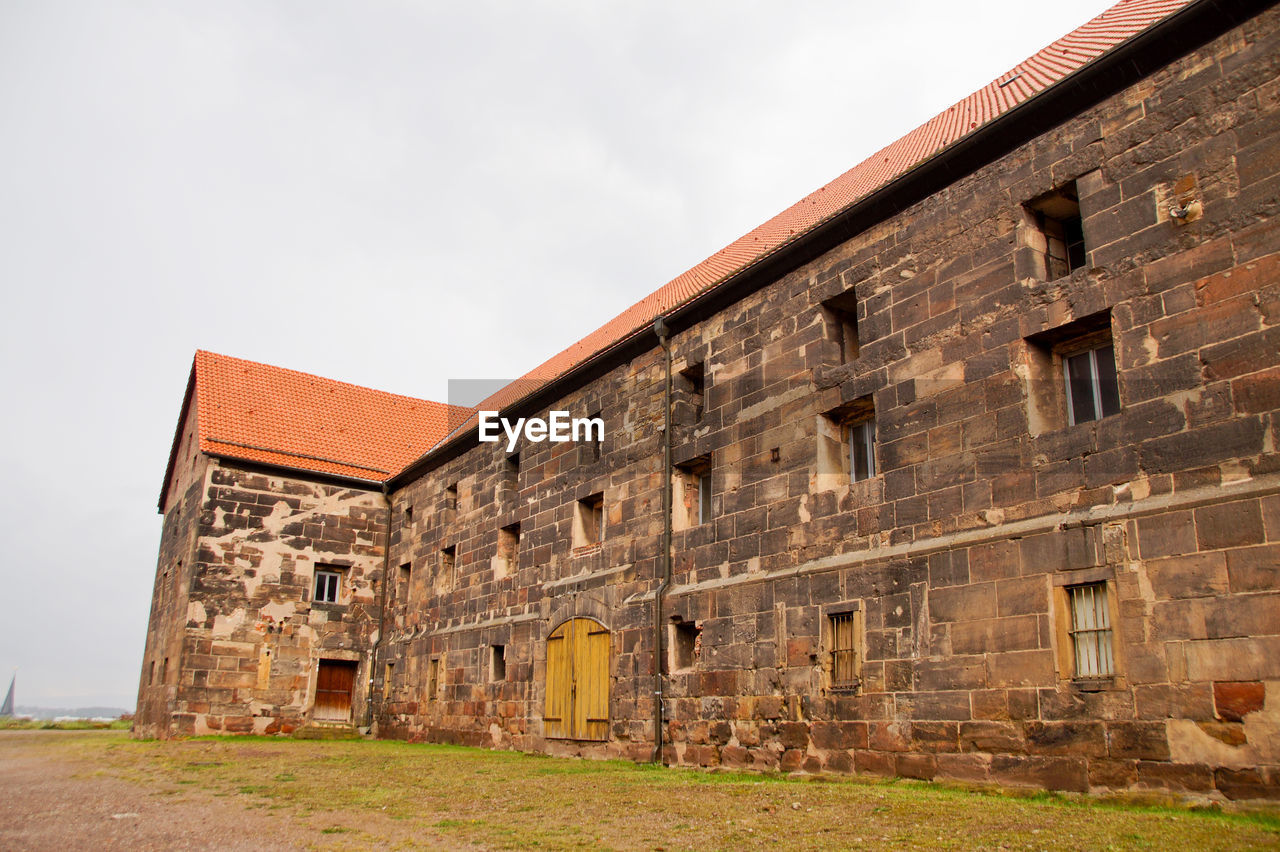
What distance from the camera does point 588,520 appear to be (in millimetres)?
15820

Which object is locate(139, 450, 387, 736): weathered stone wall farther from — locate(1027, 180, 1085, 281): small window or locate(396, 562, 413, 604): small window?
locate(1027, 180, 1085, 281): small window

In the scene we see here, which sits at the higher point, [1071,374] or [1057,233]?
[1057,233]

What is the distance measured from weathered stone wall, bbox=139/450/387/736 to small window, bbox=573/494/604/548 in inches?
356

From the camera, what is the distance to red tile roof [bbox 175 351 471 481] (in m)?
22.5

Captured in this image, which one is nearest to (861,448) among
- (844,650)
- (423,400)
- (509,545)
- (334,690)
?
(844,650)

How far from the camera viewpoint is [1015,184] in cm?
972

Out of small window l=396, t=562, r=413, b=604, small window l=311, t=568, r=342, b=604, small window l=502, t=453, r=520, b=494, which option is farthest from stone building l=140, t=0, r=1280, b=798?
small window l=311, t=568, r=342, b=604

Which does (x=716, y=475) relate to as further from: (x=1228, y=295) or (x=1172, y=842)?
(x=1172, y=842)

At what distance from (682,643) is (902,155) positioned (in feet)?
25.7

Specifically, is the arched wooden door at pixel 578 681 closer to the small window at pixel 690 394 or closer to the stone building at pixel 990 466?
the stone building at pixel 990 466

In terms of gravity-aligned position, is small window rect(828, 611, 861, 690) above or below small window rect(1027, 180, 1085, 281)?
below

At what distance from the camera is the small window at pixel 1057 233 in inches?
375

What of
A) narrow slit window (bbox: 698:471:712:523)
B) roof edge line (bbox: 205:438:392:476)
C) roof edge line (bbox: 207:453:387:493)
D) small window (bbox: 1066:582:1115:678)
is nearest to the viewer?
small window (bbox: 1066:582:1115:678)

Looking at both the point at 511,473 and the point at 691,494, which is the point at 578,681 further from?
the point at 511,473
